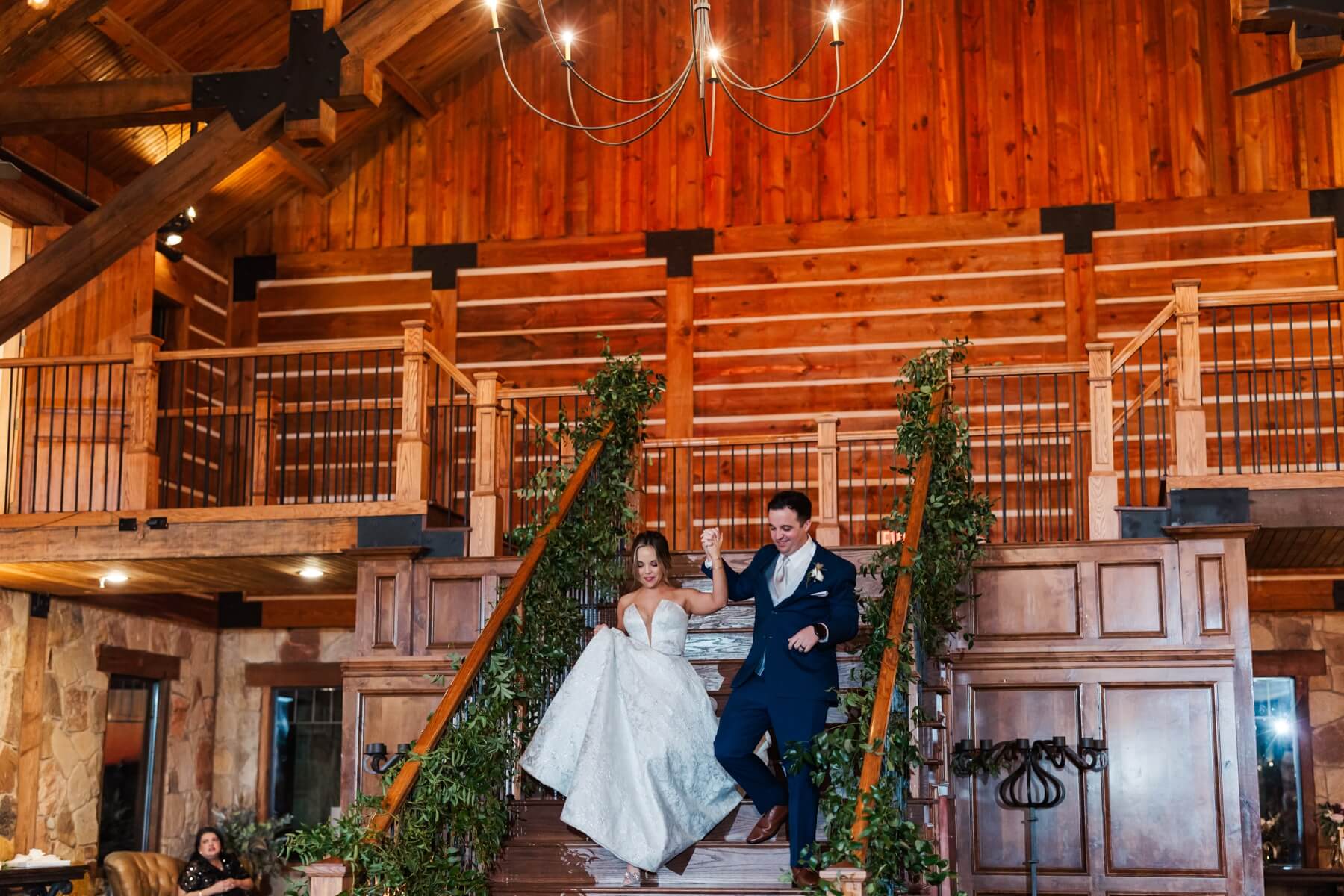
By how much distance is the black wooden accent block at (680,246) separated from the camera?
1202 centimetres

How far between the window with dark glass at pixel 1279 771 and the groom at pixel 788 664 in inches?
231

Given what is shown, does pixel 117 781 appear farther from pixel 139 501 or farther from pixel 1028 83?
pixel 1028 83

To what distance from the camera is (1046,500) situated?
11.0 metres

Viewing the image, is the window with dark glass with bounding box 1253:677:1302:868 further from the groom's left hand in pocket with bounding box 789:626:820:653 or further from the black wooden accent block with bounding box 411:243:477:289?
the black wooden accent block with bounding box 411:243:477:289

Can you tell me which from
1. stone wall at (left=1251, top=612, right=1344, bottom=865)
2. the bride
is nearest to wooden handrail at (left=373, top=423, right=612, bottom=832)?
the bride

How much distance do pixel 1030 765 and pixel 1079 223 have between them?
16.5 ft

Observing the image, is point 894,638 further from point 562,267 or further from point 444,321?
point 444,321

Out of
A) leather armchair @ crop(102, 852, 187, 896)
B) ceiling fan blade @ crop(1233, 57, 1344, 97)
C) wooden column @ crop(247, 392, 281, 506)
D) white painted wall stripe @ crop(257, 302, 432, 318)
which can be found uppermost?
white painted wall stripe @ crop(257, 302, 432, 318)

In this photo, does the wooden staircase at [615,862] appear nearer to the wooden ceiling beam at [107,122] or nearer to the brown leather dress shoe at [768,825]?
the brown leather dress shoe at [768,825]

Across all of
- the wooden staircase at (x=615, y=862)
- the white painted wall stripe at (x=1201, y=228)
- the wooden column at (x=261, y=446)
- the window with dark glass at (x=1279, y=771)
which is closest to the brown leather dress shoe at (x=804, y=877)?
the wooden staircase at (x=615, y=862)

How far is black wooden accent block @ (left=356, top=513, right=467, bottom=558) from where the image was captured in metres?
8.95

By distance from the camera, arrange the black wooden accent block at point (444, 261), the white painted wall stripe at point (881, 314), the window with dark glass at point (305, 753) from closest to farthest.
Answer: the white painted wall stripe at point (881, 314) → the window with dark glass at point (305, 753) → the black wooden accent block at point (444, 261)

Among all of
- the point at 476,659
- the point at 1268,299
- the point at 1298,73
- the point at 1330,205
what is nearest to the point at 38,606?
the point at 476,659

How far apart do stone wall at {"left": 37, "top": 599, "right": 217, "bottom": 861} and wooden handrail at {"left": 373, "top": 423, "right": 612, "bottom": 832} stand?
18.1 feet
